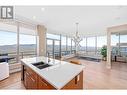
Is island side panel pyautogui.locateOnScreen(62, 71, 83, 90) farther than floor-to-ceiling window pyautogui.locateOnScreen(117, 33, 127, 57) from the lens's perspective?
No

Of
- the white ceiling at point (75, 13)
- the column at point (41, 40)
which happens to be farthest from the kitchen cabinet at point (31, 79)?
the column at point (41, 40)

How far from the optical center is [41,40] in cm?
537

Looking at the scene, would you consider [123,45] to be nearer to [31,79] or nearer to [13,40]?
[31,79]

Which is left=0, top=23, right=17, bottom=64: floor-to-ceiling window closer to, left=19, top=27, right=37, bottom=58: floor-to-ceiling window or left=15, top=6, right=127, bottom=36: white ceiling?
left=19, top=27, right=37, bottom=58: floor-to-ceiling window

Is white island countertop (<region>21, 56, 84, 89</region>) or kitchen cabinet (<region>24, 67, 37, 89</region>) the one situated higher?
white island countertop (<region>21, 56, 84, 89</region>)

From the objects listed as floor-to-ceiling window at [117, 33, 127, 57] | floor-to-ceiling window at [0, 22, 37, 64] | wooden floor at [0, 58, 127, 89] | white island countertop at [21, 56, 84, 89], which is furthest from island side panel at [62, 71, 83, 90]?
floor-to-ceiling window at [117, 33, 127, 57]

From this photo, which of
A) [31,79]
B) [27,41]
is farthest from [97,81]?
[27,41]

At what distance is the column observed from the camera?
525 cm

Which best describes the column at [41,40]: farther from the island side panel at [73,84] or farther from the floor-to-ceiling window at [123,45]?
the floor-to-ceiling window at [123,45]

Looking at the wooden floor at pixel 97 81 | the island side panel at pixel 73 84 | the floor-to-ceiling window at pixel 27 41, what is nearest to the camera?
the island side panel at pixel 73 84

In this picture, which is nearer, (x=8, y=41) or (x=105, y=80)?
(x=105, y=80)

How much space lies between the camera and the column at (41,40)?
525 cm
